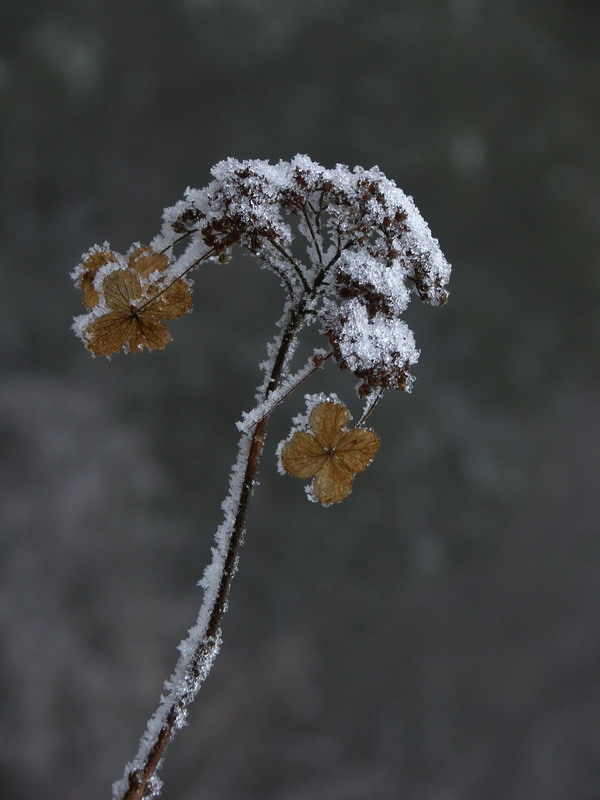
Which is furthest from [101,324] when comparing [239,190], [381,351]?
[381,351]

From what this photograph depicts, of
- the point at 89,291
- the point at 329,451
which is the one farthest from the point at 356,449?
the point at 89,291

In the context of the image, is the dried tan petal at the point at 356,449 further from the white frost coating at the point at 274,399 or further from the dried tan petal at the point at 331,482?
the white frost coating at the point at 274,399

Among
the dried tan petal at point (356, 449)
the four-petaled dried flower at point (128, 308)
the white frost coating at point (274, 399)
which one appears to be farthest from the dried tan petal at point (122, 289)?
the dried tan petal at point (356, 449)

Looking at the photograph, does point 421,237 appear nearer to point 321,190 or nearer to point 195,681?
point 321,190

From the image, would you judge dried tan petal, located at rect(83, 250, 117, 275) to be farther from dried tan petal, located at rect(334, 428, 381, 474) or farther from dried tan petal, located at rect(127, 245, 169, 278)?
dried tan petal, located at rect(334, 428, 381, 474)

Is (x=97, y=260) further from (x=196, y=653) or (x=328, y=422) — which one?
(x=196, y=653)

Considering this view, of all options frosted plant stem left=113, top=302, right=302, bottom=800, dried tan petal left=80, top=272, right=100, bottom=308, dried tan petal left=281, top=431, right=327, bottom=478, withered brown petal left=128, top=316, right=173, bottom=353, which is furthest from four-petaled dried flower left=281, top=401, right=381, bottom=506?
dried tan petal left=80, top=272, right=100, bottom=308
